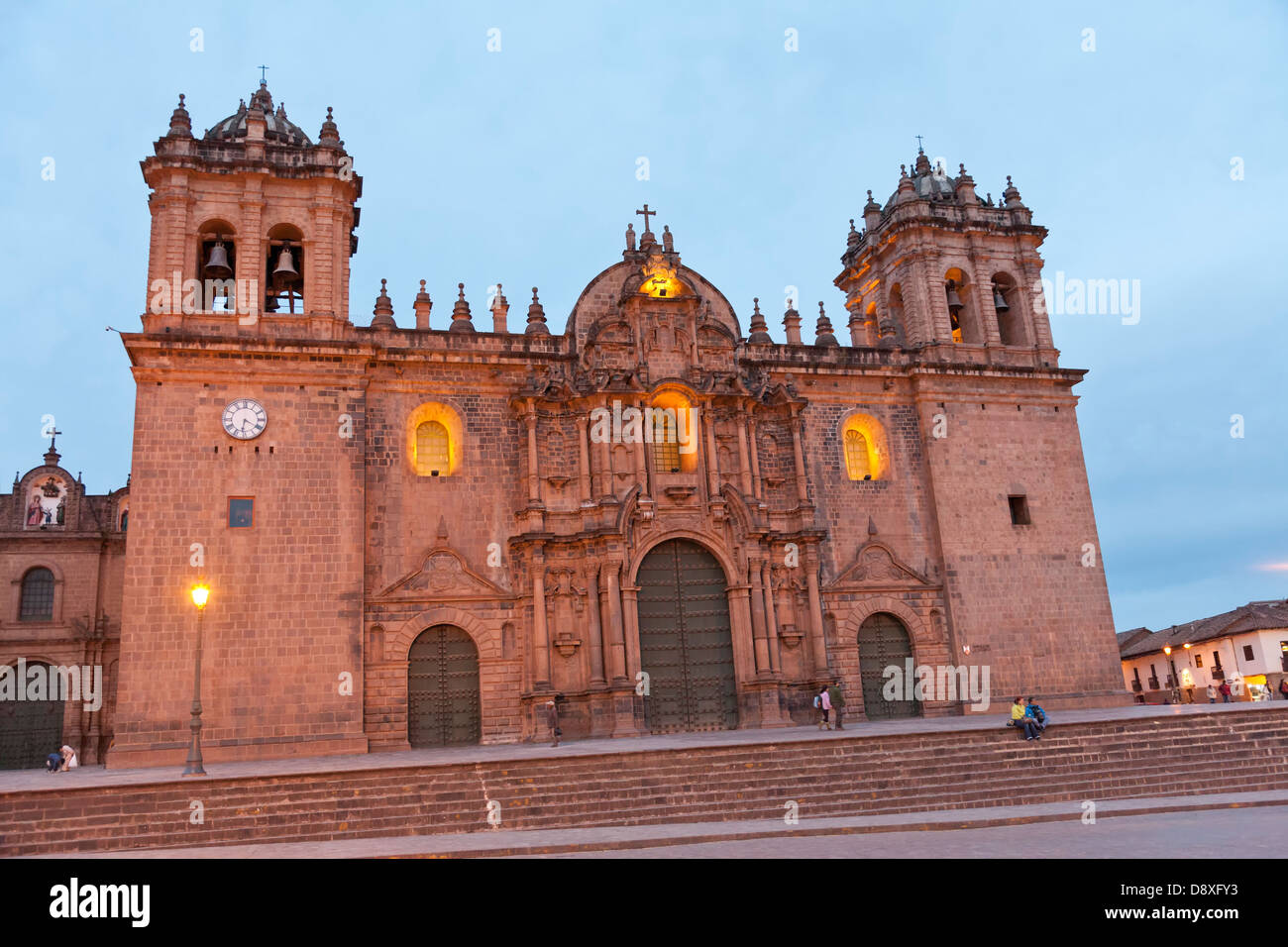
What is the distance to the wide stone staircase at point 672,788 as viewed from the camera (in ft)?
48.4

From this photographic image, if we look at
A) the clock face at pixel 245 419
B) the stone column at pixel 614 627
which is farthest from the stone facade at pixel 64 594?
the stone column at pixel 614 627

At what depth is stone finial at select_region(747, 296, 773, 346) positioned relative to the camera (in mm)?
28828

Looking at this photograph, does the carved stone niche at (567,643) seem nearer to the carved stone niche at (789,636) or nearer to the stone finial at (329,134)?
the carved stone niche at (789,636)

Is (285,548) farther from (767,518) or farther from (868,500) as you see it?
(868,500)

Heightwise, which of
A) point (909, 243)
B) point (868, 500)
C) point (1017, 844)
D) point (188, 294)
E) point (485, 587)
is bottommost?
point (1017, 844)

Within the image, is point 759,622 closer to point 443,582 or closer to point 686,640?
point 686,640

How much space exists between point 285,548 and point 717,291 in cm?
1403

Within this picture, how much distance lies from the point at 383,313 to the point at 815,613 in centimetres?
1396

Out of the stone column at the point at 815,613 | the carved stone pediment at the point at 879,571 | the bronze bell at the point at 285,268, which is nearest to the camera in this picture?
the bronze bell at the point at 285,268

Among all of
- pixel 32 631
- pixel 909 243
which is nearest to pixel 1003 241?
pixel 909 243

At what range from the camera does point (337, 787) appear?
15.6 m

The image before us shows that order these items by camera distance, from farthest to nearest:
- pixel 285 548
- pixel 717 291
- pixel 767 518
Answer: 1. pixel 717 291
2. pixel 767 518
3. pixel 285 548

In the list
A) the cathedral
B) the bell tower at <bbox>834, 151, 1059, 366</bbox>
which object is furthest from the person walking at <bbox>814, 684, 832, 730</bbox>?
the bell tower at <bbox>834, 151, 1059, 366</bbox>

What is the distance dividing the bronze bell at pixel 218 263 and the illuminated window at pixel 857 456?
17.4 meters
